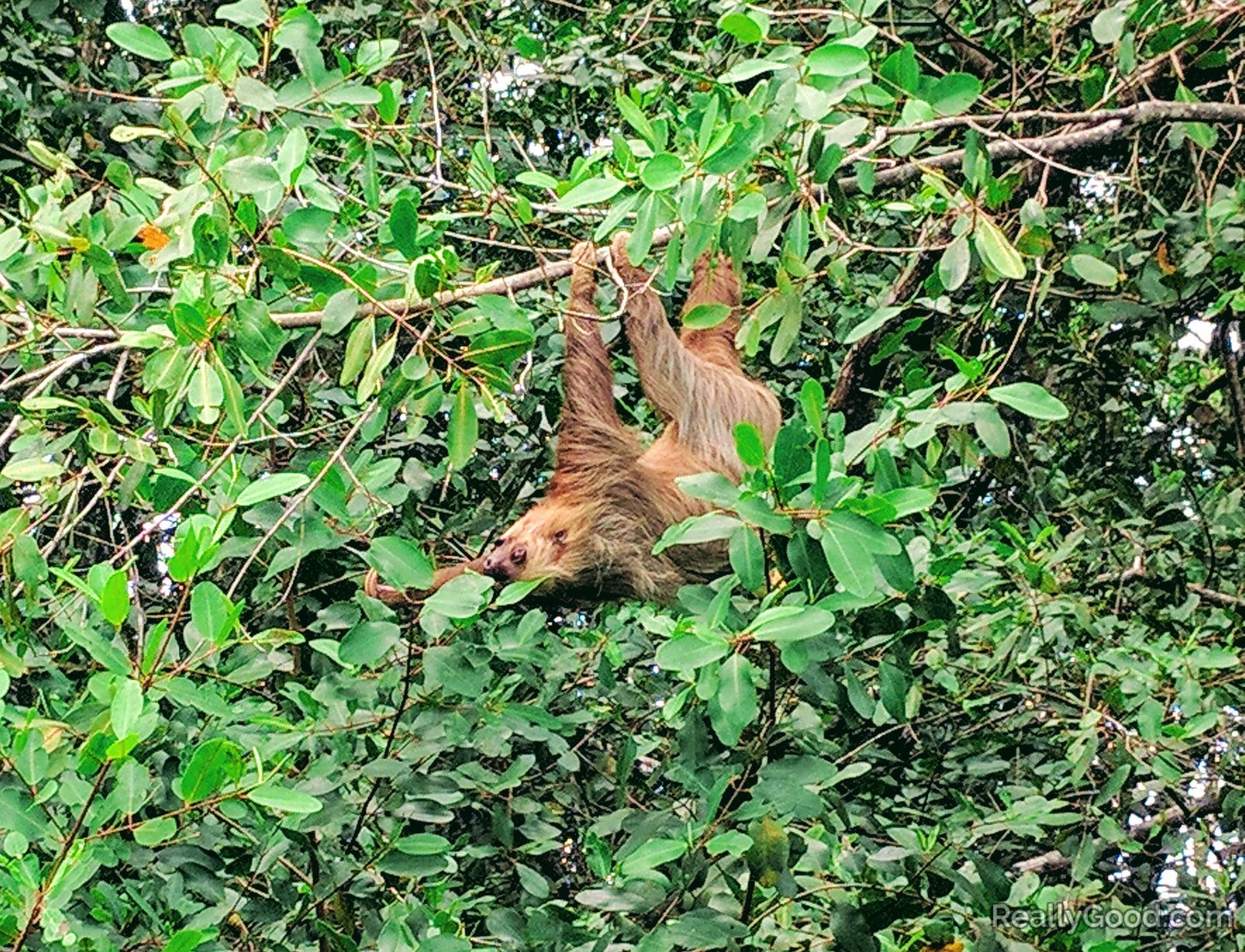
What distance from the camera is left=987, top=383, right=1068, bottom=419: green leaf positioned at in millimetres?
2750

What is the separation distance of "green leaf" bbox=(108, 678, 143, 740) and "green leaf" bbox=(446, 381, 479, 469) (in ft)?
2.98

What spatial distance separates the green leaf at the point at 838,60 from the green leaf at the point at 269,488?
1378 mm

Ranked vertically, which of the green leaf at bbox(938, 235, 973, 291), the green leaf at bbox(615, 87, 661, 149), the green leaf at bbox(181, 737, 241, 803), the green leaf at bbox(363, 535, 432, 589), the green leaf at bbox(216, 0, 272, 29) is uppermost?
the green leaf at bbox(216, 0, 272, 29)

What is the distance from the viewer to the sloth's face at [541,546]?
4.84 metres

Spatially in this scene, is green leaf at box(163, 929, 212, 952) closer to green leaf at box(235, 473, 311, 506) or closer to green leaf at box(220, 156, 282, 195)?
green leaf at box(235, 473, 311, 506)

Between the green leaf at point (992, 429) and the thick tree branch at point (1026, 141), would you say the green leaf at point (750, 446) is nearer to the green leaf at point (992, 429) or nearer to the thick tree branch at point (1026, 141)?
the green leaf at point (992, 429)

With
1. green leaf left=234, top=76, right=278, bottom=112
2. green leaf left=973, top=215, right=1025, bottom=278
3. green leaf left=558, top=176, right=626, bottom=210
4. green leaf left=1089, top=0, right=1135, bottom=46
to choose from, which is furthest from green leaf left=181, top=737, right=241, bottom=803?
green leaf left=1089, top=0, right=1135, bottom=46

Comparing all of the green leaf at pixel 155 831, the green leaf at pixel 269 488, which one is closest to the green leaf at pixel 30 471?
the green leaf at pixel 269 488

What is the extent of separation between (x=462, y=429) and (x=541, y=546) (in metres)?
1.88

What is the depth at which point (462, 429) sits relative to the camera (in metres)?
3.11

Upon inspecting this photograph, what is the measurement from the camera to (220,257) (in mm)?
3035

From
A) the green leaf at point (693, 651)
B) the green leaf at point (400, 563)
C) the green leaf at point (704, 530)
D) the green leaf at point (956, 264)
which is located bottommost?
the green leaf at point (400, 563)

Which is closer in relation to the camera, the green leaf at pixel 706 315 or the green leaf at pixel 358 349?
the green leaf at pixel 358 349

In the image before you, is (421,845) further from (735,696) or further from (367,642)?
(735,696)
